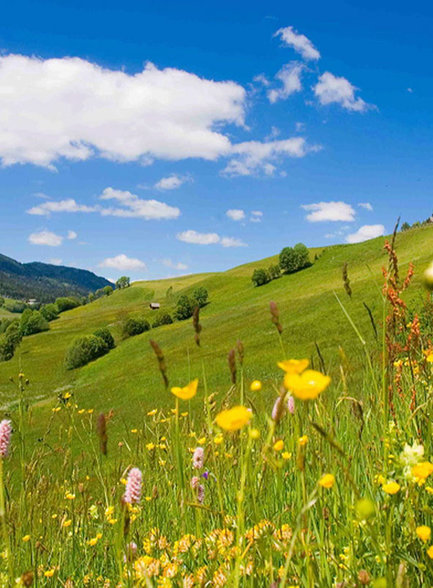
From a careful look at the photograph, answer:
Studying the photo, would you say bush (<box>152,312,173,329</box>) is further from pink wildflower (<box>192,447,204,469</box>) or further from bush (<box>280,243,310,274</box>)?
pink wildflower (<box>192,447,204,469</box>)

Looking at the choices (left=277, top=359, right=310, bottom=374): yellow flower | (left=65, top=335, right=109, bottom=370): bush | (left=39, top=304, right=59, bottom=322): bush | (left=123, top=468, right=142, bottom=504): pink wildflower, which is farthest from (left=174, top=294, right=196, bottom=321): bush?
(left=277, top=359, right=310, bottom=374): yellow flower

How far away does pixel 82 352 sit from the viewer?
58.0 meters

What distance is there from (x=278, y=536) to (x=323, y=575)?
481 mm

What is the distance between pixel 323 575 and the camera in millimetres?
1416

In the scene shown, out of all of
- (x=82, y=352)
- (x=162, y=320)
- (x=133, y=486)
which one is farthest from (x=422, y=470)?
→ (x=162, y=320)

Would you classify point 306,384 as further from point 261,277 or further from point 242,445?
point 261,277

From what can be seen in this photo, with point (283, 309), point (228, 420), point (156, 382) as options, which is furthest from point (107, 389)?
point (228, 420)

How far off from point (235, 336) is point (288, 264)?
108 ft

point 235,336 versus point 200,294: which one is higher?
point 200,294

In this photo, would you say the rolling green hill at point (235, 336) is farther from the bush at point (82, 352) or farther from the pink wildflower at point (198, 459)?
the bush at point (82, 352)

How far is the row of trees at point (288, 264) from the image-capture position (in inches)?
2680

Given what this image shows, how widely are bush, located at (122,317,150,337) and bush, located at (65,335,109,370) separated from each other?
724 centimetres

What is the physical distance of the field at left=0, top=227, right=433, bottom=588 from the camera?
1321 mm

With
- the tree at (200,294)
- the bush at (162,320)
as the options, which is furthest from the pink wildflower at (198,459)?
the tree at (200,294)
